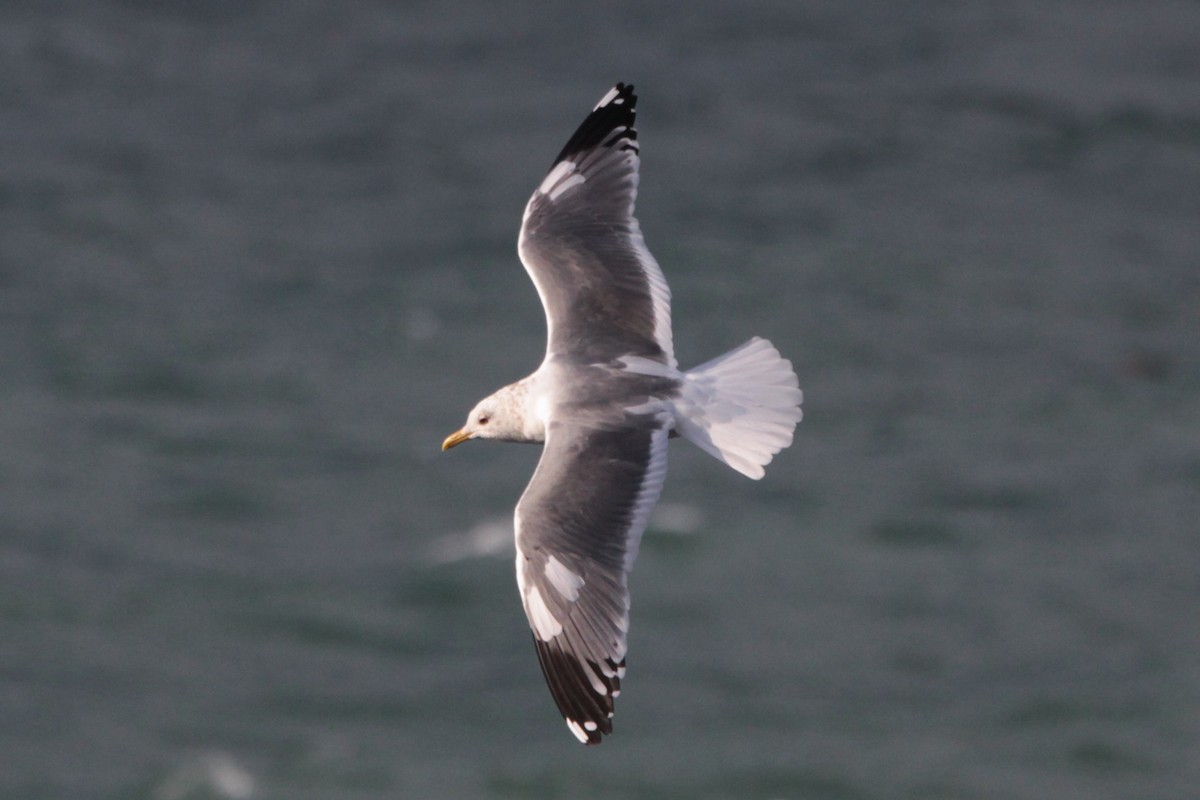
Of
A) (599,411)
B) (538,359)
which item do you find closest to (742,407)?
(599,411)

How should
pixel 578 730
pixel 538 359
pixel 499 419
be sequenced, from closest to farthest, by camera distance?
pixel 578 730
pixel 499 419
pixel 538 359

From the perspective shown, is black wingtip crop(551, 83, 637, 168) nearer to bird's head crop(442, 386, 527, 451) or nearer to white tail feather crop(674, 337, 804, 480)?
white tail feather crop(674, 337, 804, 480)

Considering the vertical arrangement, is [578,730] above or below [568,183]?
below

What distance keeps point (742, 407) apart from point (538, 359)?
1516 centimetres

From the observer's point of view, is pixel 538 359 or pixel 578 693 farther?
pixel 538 359

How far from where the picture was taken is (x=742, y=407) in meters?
10.2

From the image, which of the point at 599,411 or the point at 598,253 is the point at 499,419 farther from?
the point at 598,253

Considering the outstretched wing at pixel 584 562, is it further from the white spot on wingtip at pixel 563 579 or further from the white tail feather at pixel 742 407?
the white tail feather at pixel 742 407

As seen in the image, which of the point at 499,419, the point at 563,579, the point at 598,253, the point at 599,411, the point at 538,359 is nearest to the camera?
the point at 563,579

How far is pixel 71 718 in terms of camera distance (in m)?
21.4

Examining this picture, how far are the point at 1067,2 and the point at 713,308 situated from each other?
12.1 meters

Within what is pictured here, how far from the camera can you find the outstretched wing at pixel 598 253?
1039 cm

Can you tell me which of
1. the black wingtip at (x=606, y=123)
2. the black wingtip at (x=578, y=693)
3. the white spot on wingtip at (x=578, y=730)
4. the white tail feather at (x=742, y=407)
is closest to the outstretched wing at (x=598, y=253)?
the black wingtip at (x=606, y=123)

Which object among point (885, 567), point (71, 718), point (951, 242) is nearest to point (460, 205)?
point (951, 242)
